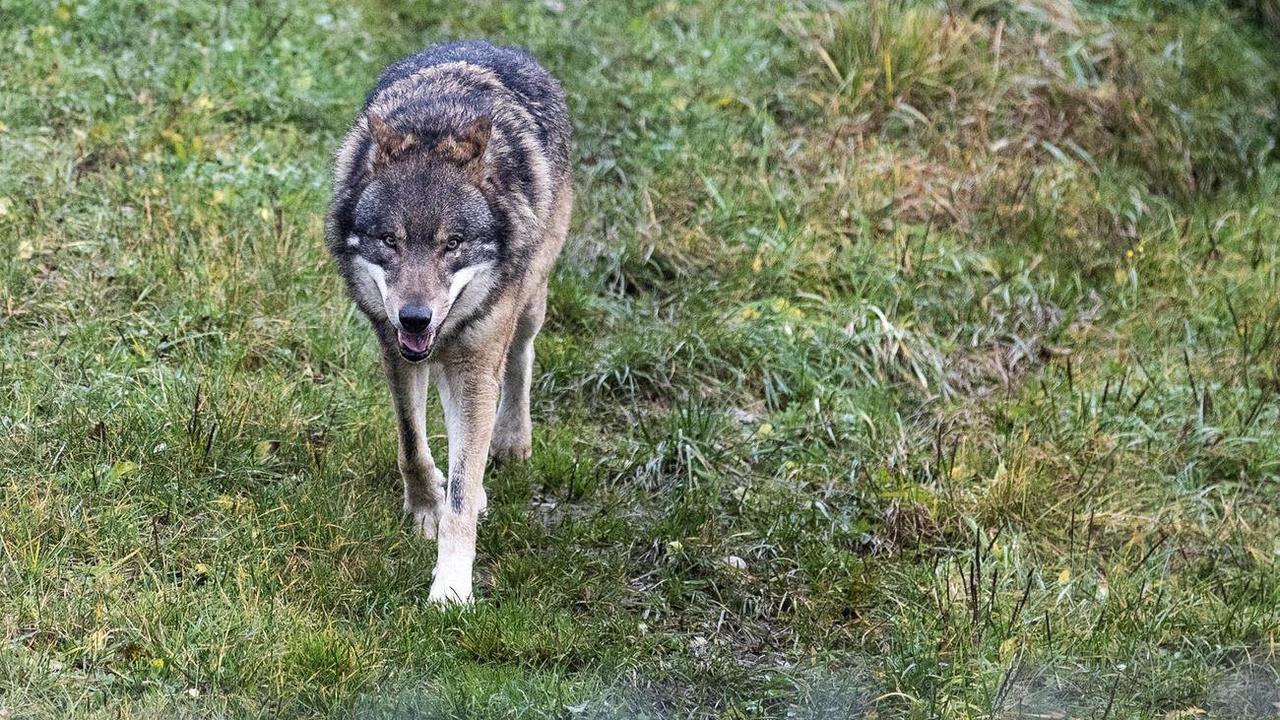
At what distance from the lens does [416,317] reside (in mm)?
4816

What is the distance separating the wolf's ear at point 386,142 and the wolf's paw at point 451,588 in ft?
5.01

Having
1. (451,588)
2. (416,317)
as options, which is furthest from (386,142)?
(451,588)

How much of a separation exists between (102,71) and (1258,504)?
639cm

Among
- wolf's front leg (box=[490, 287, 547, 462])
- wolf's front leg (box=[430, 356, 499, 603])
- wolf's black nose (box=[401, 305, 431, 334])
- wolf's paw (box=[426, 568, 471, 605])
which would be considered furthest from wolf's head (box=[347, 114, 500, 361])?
wolf's front leg (box=[490, 287, 547, 462])

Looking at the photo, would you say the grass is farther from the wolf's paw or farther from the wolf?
the wolf

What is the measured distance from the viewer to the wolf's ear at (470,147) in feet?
17.0

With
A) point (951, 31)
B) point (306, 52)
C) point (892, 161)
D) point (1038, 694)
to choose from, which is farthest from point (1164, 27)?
point (1038, 694)

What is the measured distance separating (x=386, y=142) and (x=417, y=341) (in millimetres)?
799

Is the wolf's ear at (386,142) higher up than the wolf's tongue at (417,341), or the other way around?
the wolf's ear at (386,142)

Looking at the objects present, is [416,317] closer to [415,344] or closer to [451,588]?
[415,344]

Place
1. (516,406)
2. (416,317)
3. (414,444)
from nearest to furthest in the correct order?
(416,317), (414,444), (516,406)

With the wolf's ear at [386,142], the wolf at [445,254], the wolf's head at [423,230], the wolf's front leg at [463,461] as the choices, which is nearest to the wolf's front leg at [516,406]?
the wolf at [445,254]

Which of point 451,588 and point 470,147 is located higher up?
point 470,147

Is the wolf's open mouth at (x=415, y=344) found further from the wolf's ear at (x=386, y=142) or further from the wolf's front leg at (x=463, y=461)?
the wolf's ear at (x=386, y=142)
